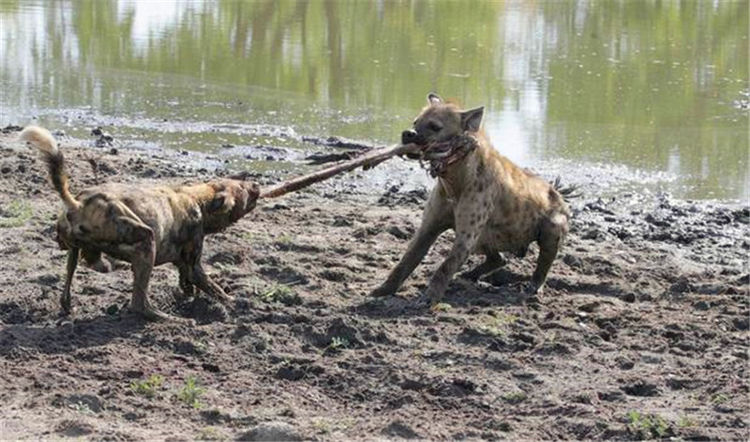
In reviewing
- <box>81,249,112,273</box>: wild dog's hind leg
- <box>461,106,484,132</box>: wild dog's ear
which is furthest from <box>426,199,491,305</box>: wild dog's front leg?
<box>81,249,112,273</box>: wild dog's hind leg

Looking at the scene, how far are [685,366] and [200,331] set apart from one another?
269 cm

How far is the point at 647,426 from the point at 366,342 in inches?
72.7

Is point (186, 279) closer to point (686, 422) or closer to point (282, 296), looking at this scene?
point (282, 296)

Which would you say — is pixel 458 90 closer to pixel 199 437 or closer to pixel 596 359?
pixel 596 359

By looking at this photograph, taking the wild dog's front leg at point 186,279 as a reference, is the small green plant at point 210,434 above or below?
below

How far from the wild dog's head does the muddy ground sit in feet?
1.44

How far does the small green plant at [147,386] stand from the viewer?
22.4 feet

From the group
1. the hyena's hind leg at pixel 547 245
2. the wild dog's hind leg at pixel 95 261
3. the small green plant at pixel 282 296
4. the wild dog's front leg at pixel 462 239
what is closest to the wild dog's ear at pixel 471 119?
the wild dog's front leg at pixel 462 239

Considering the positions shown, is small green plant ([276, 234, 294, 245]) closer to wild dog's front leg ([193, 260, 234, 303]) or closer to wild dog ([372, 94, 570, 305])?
wild dog ([372, 94, 570, 305])

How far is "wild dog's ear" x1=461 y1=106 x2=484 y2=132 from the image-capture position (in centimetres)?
911

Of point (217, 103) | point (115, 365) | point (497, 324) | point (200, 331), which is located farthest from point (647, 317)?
point (217, 103)

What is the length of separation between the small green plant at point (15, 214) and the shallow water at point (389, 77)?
3191 mm

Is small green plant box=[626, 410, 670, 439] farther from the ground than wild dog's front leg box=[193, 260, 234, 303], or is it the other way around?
wild dog's front leg box=[193, 260, 234, 303]

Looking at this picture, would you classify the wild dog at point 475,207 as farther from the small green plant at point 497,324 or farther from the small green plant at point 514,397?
the small green plant at point 514,397
